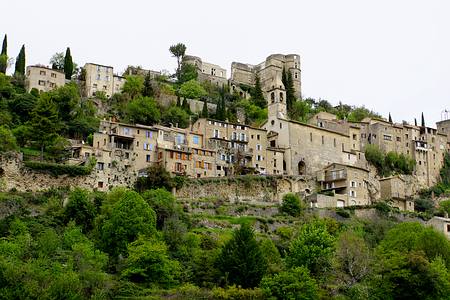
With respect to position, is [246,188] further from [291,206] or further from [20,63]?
[20,63]

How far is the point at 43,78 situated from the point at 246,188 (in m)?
31.9

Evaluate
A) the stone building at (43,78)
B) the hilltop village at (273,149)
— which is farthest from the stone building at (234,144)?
the stone building at (43,78)

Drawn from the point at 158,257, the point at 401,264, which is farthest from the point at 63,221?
the point at 401,264

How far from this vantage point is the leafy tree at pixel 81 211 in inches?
2473

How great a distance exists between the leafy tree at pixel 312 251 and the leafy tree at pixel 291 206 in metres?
15.3

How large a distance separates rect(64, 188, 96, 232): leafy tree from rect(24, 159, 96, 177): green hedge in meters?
6.76

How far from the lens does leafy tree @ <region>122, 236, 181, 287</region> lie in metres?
55.2

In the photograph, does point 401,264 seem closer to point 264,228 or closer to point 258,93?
point 264,228

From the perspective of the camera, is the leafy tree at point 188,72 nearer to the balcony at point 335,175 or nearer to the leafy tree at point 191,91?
the leafy tree at point 191,91

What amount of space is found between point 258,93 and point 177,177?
45199mm

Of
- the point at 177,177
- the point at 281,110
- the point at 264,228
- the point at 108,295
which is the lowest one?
the point at 108,295

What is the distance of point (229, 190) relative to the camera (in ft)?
257

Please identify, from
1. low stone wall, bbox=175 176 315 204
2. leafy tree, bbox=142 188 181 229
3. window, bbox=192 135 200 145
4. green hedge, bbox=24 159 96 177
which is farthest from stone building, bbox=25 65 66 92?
leafy tree, bbox=142 188 181 229

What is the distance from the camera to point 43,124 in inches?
3000
